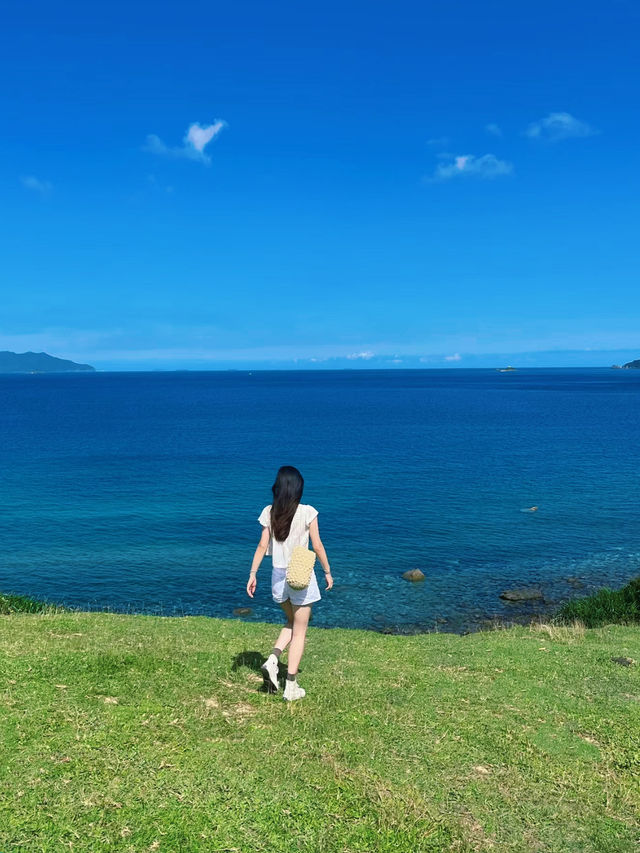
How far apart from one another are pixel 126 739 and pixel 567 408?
17045 centimetres

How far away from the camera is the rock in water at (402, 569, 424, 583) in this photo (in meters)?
37.4

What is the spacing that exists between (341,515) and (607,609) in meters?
26.8

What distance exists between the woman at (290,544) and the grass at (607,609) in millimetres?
19388

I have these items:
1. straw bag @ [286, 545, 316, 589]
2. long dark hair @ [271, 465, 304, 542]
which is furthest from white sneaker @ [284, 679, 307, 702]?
long dark hair @ [271, 465, 304, 542]

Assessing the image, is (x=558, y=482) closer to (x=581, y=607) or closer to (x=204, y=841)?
(x=581, y=607)

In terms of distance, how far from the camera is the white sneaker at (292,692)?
34.5 feet

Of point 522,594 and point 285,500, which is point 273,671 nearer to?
point 285,500

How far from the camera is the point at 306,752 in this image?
8.88 metres

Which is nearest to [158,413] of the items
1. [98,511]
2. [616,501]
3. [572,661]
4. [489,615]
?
[98,511]

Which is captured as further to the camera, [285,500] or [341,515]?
[341,515]

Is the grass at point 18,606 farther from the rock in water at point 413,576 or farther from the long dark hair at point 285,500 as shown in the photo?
the rock in water at point 413,576

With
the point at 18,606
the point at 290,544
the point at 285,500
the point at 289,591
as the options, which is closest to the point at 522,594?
the point at 18,606

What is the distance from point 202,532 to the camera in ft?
154

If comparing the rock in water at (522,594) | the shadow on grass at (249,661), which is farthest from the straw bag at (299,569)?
the rock in water at (522,594)
